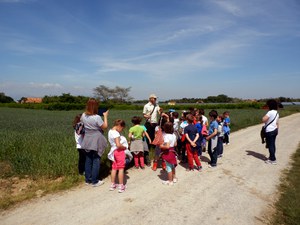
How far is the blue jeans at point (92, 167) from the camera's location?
4.96 m

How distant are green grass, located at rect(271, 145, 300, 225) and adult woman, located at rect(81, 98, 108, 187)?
11.9 feet

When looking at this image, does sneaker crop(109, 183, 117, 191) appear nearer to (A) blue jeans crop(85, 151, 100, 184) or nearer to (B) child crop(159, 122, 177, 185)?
(A) blue jeans crop(85, 151, 100, 184)

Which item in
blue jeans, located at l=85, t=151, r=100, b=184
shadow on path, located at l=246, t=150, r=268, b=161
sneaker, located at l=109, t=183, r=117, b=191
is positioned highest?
blue jeans, located at l=85, t=151, r=100, b=184

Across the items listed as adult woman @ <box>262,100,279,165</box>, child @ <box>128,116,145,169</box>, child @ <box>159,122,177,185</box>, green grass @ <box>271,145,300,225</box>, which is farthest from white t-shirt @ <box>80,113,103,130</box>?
adult woman @ <box>262,100,279,165</box>

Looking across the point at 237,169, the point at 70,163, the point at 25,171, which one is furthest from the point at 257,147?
the point at 25,171

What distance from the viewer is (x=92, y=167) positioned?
501 cm

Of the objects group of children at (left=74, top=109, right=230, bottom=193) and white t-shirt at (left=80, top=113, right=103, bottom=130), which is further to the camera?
group of children at (left=74, top=109, right=230, bottom=193)

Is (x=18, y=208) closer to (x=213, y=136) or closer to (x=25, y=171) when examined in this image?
(x=25, y=171)

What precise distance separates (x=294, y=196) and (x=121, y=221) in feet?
11.6

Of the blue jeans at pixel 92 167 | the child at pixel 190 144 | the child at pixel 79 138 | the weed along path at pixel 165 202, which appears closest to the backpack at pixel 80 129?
the child at pixel 79 138

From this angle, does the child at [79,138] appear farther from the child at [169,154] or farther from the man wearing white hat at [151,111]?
the man wearing white hat at [151,111]

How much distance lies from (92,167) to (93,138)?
713 mm

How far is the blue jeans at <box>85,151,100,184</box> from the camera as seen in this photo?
4.96 meters

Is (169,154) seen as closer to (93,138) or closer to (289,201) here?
(93,138)
